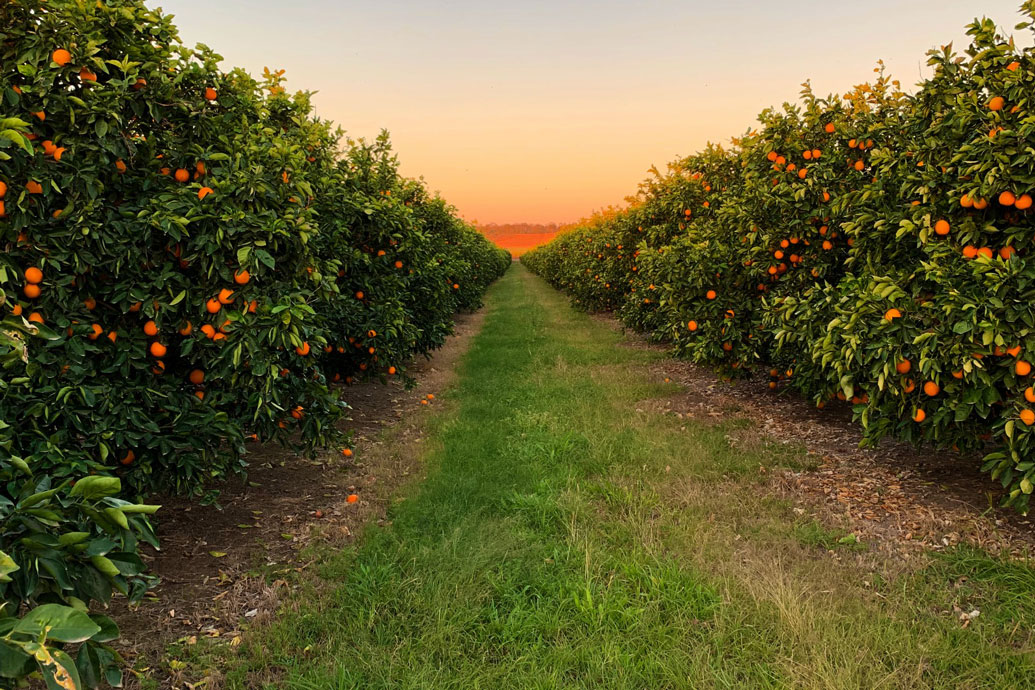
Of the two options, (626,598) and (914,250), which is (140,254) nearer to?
(626,598)

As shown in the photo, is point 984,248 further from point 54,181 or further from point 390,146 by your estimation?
point 390,146

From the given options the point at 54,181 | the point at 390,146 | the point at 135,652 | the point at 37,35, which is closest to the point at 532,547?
the point at 135,652

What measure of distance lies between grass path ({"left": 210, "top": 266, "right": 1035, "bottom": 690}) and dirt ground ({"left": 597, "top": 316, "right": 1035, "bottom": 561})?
26 centimetres

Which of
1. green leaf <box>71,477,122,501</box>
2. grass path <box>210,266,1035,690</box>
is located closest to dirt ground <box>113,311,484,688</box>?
grass path <box>210,266,1035,690</box>

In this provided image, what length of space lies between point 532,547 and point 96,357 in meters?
2.92

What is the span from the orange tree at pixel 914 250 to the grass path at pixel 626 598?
943 millimetres

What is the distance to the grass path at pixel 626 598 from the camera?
2648 millimetres

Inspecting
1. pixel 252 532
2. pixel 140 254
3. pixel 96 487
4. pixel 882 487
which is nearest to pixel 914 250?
pixel 882 487

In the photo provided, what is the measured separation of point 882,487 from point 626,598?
9.26 feet

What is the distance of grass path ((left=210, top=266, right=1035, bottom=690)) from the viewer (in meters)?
2.65

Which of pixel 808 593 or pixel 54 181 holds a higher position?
pixel 54 181

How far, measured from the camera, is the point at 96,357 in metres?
3.18

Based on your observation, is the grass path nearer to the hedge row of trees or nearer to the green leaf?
the hedge row of trees

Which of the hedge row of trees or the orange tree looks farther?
the orange tree
